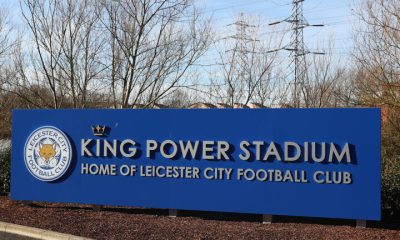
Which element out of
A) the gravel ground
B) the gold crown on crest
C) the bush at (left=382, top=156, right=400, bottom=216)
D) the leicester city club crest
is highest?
the gold crown on crest

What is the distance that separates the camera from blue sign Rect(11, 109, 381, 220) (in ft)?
25.5

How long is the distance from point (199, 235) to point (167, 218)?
64.9 inches

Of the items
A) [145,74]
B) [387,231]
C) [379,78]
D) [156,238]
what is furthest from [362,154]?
[145,74]

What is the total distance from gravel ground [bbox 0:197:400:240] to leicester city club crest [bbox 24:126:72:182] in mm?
712

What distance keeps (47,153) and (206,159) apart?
3.11 meters

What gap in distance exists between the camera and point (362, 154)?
25.3 feet

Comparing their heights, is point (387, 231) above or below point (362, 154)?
below

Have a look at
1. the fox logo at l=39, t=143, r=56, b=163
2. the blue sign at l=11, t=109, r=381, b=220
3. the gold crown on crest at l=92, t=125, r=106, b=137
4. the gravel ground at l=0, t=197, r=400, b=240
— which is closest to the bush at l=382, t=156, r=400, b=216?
the gravel ground at l=0, t=197, r=400, b=240

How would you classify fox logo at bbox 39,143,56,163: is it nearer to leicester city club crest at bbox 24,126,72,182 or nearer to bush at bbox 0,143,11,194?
leicester city club crest at bbox 24,126,72,182

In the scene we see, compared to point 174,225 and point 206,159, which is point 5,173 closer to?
point 174,225

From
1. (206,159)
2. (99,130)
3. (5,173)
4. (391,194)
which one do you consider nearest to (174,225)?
(206,159)

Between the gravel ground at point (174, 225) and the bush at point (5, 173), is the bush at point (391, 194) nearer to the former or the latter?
the gravel ground at point (174, 225)

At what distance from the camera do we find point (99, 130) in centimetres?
917

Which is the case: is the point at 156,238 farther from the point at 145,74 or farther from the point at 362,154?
the point at 145,74
